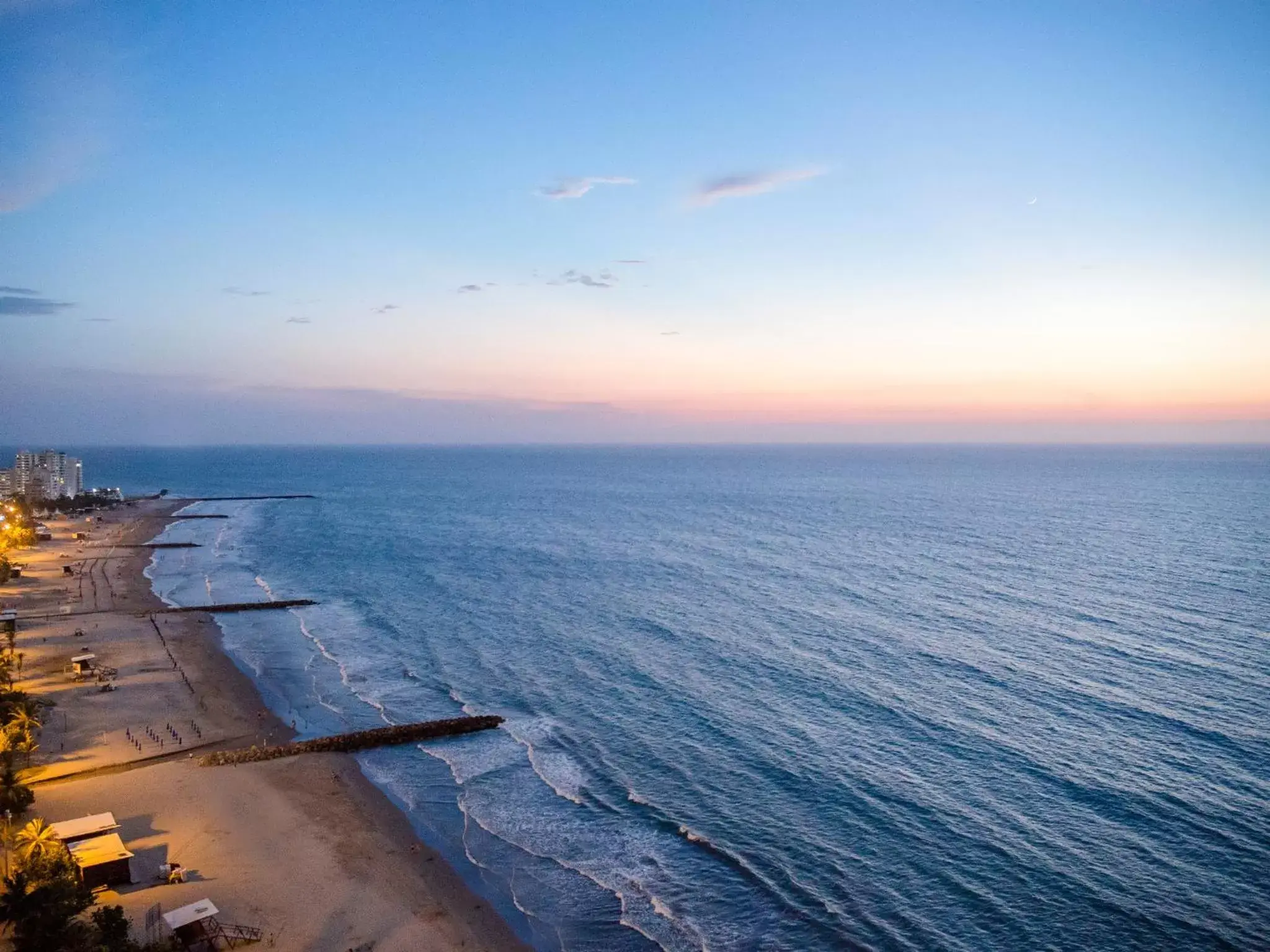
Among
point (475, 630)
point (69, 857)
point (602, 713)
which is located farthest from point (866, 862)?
point (475, 630)

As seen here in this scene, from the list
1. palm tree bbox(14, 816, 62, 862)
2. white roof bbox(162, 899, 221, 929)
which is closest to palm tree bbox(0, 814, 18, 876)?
palm tree bbox(14, 816, 62, 862)

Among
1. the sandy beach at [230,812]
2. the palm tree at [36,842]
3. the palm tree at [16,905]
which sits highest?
the palm tree at [16,905]

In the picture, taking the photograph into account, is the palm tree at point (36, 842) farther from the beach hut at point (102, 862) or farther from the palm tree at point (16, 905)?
the palm tree at point (16, 905)

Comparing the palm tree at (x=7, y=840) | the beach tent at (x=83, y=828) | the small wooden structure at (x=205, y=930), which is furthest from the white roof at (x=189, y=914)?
the palm tree at (x=7, y=840)

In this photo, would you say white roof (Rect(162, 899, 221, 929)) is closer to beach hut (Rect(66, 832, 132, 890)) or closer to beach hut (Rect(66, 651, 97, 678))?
beach hut (Rect(66, 832, 132, 890))

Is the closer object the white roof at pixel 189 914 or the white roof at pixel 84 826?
the white roof at pixel 189 914

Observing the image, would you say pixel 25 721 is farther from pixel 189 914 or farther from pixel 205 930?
pixel 205 930
